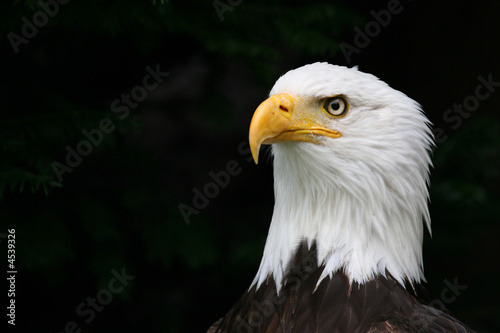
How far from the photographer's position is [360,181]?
8.15 feet

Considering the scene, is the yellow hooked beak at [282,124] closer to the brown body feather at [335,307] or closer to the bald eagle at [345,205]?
the bald eagle at [345,205]

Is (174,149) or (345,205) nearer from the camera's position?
(345,205)

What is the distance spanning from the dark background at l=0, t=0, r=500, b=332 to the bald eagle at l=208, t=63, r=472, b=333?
2.97ft

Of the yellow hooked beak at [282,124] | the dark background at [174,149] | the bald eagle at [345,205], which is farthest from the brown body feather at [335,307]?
the dark background at [174,149]

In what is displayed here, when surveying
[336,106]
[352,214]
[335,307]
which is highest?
[336,106]

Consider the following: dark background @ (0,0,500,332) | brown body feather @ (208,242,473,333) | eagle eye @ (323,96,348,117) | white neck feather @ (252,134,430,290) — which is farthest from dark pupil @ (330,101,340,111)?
dark background @ (0,0,500,332)

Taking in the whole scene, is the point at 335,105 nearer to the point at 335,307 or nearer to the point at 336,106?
the point at 336,106

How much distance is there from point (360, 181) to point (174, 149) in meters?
2.89

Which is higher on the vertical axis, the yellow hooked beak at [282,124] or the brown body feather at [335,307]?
the yellow hooked beak at [282,124]

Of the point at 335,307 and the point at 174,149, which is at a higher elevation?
the point at 174,149

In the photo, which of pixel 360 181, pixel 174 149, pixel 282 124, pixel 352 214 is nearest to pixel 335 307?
pixel 352 214

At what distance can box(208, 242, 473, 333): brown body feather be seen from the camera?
2.40 metres

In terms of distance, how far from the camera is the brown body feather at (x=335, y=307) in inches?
94.6

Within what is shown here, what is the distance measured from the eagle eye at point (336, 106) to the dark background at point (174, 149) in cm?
89
